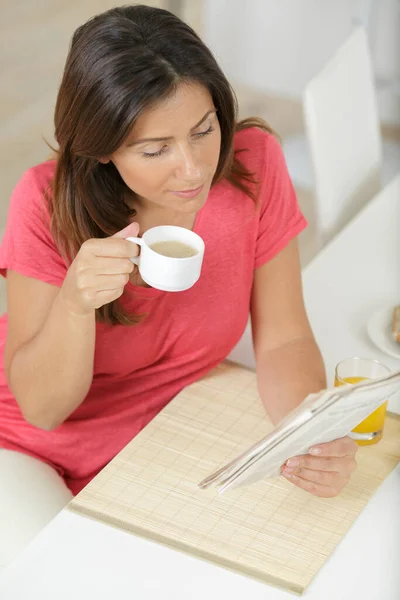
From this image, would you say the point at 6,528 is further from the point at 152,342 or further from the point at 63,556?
the point at 152,342

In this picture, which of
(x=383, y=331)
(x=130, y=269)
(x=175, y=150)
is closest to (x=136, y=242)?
(x=130, y=269)

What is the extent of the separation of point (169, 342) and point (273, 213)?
0.29 metres

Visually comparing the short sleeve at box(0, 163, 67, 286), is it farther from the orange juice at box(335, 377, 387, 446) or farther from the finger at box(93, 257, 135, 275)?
the orange juice at box(335, 377, 387, 446)

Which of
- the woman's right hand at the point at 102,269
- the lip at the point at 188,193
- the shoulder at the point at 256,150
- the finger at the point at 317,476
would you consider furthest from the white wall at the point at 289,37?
the finger at the point at 317,476

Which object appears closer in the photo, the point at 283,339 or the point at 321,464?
the point at 321,464

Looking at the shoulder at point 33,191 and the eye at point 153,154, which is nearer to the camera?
the eye at point 153,154

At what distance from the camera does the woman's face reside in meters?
1.28

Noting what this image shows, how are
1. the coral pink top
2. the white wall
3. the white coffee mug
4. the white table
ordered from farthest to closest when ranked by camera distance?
1. the white wall
2. the coral pink top
3. the white coffee mug
4. the white table

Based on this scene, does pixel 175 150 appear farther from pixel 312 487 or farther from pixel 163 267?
pixel 312 487

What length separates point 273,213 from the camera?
1.62 metres

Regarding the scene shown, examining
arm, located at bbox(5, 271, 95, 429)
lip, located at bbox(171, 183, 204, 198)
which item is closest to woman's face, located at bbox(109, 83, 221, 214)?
lip, located at bbox(171, 183, 204, 198)

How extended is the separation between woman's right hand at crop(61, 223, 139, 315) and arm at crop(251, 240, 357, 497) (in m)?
0.34

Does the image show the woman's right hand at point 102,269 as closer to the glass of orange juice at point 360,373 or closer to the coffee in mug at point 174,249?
the coffee in mug at point 174,249

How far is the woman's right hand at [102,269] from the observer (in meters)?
1.26
